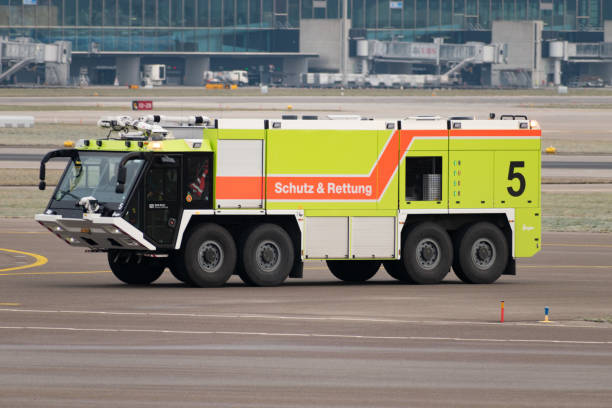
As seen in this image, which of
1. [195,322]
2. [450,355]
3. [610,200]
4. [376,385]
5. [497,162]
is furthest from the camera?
[610,200]

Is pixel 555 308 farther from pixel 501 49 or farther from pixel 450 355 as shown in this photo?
pixel 501 49

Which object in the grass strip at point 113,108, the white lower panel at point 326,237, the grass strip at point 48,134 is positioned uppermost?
the grass strip at point 113,108

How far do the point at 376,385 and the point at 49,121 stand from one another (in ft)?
277

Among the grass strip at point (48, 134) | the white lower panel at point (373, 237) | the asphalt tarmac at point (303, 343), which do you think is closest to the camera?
the asphalt tarmac at point (303, 343)

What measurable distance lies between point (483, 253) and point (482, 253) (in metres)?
0.03

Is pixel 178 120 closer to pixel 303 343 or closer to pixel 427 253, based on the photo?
pixel 427 253

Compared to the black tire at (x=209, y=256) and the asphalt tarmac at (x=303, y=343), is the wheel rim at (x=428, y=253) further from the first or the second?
the black tire at (x=209, y=256)

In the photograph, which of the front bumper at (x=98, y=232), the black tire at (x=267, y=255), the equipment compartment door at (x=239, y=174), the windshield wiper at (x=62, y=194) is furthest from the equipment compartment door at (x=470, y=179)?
the windshield wiper at (x=62, y=194)

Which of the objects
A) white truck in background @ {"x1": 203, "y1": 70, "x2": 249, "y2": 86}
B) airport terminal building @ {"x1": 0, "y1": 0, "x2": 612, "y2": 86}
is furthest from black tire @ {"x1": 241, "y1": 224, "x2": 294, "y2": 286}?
white truck in background @ {"x1": 203, "y1": 70, "x2": 249, "y2": 86}

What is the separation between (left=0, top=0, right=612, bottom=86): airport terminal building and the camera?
175 metres

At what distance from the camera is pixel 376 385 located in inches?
588

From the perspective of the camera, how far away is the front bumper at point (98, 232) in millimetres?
24125

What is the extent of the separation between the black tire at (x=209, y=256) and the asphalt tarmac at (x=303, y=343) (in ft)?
1.30

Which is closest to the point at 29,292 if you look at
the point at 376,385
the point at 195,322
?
the point at 195,322
